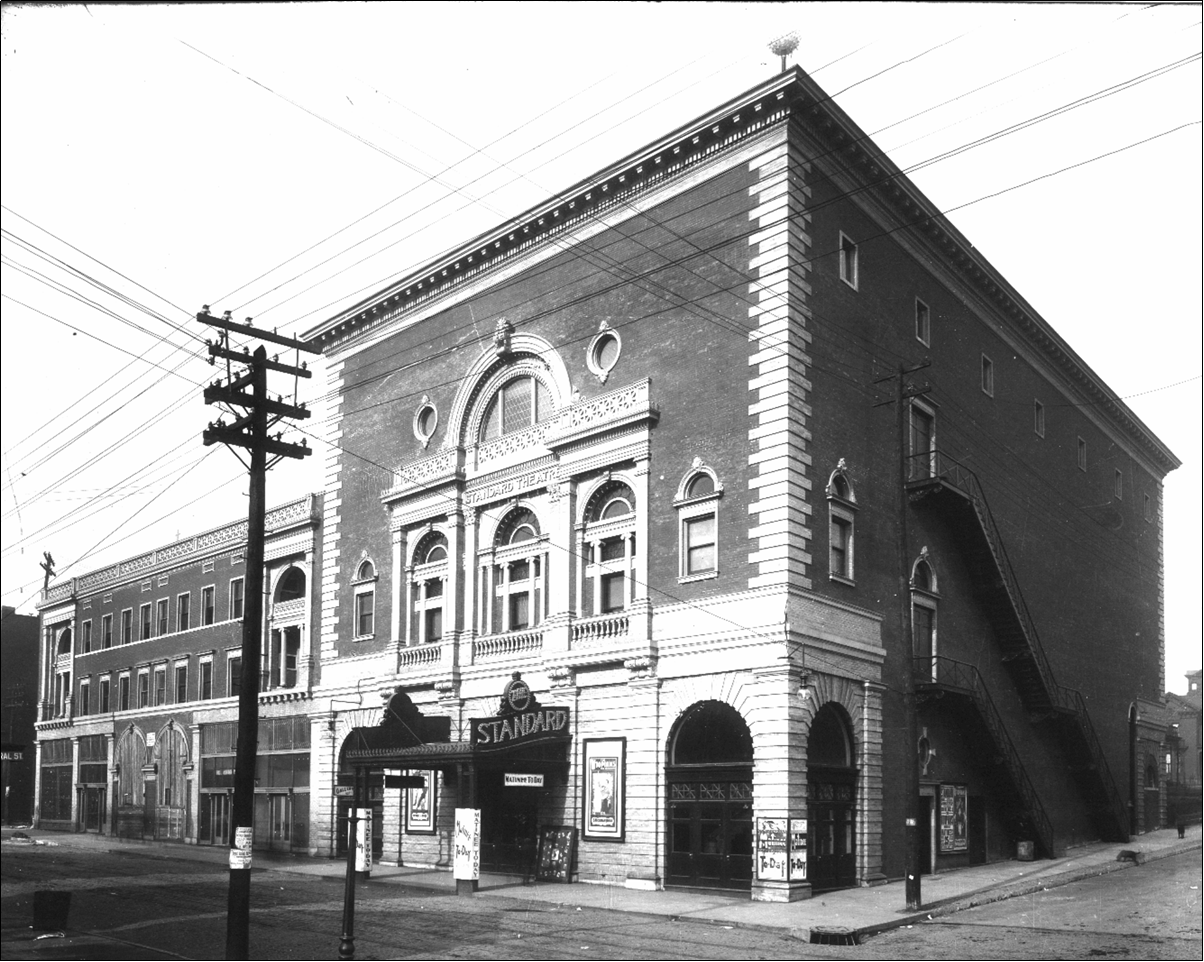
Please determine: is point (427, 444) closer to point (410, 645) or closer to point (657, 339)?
point (410, 645)

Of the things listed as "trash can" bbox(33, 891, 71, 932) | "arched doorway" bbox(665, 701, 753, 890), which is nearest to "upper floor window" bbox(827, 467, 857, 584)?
"arched doorway" bbox(665, 701, 753, 890)

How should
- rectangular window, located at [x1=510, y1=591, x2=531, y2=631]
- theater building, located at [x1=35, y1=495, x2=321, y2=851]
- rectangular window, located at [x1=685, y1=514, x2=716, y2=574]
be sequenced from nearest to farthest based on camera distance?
rectangular window, located at [x1=685, y1=514, x2=716, y2=574], rectangular window, located at [x1=510, y1=591, x2=531, y2=631], theater building, located at [x1=35, y1=495, x2=321, y2=851]

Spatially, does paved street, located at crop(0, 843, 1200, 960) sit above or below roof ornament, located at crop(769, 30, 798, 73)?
below

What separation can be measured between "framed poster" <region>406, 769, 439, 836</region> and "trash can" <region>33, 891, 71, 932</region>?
16.8 m

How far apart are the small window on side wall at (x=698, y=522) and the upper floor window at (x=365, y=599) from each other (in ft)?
47.5

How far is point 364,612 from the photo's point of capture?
43281mm

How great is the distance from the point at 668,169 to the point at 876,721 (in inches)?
593

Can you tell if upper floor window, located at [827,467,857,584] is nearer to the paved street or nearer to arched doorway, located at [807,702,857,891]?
arched doorway, located at [807,702,857,891]

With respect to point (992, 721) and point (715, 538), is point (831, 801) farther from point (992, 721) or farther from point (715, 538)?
point (992, 721)

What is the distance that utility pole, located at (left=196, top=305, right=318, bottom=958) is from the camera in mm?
20453

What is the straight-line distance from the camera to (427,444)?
4128 cm

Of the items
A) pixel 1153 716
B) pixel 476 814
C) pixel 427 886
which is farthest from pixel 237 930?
pixel 1153 716

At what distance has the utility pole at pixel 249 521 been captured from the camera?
20453mm

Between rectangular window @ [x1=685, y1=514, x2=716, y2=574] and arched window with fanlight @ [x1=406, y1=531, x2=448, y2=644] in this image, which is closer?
rectangular window @ [x1=685, y1=514, x2=716, y2=574]
